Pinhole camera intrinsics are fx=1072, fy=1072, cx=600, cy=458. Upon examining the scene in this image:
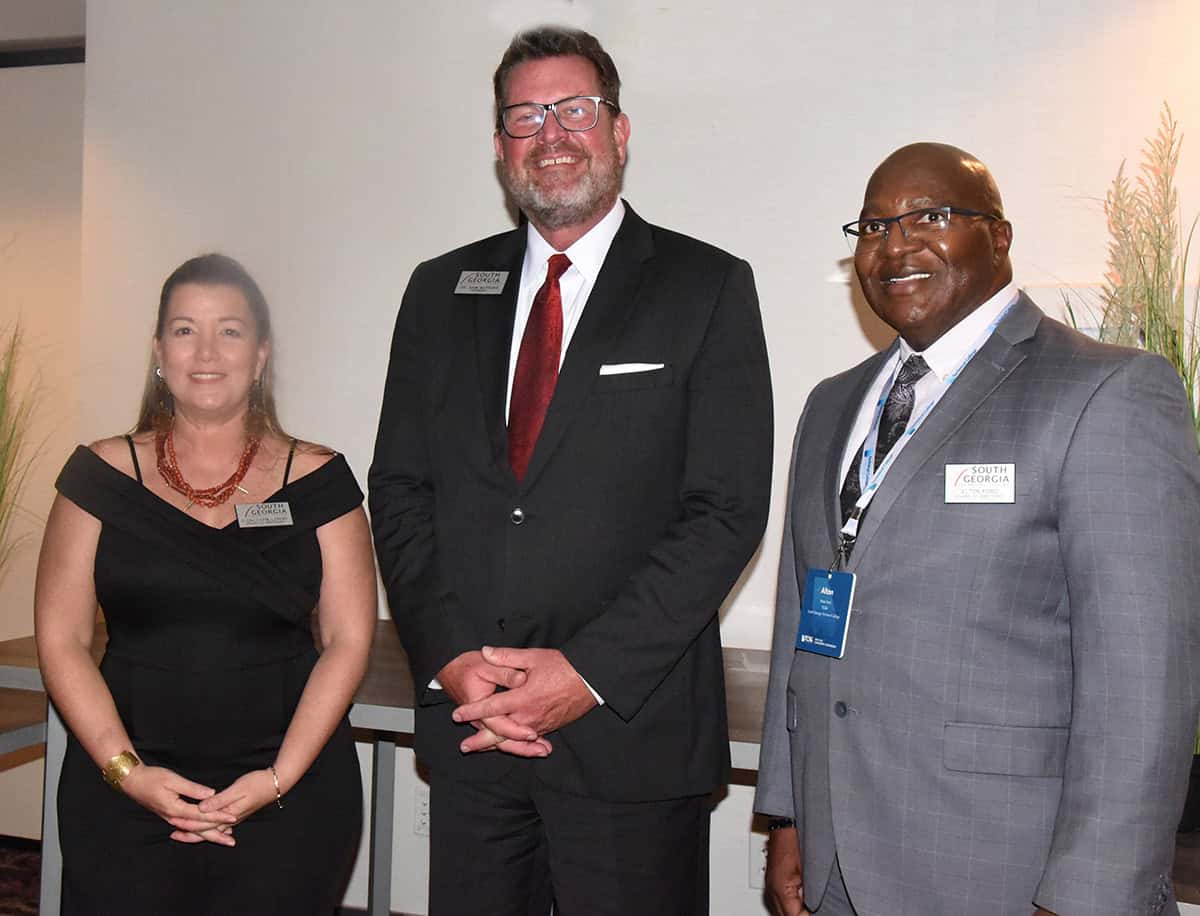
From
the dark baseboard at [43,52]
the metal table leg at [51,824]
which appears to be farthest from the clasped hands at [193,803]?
the dark baseboard at [43,52]

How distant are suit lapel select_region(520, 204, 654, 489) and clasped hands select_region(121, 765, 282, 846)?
870 mm

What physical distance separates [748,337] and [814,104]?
1612mm

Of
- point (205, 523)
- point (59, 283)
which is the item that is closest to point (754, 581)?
point (205, 523)

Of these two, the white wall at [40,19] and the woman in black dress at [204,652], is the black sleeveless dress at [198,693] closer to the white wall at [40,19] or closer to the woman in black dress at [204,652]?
the woman in black dress at [204,652]

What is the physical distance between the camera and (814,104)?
10.9 ft

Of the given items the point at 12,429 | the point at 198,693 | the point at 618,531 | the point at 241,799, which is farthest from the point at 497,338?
the point at 12,429

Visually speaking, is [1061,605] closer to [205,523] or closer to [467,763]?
[467,763]

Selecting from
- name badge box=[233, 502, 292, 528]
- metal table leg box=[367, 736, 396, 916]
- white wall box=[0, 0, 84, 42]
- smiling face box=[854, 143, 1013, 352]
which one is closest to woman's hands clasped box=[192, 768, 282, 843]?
name badge box=[233, 502, 292, 528]

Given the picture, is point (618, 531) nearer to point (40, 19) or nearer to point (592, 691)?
point (592, 691)

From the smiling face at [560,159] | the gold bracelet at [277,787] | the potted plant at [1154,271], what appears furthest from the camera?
the potted plant at [1154,271]

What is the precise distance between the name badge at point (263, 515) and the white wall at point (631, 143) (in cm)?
157

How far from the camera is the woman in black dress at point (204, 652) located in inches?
83.7

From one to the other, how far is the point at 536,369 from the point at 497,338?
0.12m

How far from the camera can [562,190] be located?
2059 millimetres
